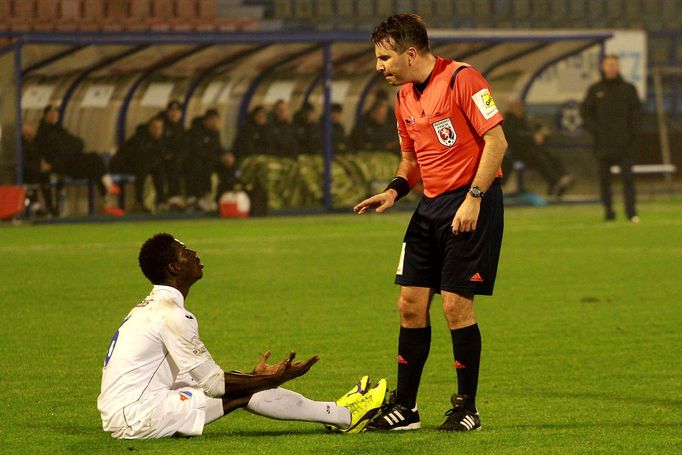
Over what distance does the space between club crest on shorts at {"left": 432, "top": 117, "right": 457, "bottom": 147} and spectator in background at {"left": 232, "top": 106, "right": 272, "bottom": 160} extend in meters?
17.2

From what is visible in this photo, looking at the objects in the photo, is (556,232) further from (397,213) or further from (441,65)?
(441,65)

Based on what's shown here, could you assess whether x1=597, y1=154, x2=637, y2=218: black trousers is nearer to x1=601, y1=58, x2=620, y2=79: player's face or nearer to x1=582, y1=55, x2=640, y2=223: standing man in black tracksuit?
x1=582, y1=55, x2=640, y2=223: standing man in black tracksuit

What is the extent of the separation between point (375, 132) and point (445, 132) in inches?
721

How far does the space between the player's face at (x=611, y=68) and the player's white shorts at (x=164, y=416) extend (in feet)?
50.4

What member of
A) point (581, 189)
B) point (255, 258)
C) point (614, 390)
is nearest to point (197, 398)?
point (614, 390)

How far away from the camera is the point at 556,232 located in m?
20.0

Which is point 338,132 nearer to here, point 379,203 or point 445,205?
point 379,203

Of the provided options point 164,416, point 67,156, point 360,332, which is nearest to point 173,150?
point 67,156

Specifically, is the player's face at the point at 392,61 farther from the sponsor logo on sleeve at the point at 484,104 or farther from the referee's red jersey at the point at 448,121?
the sponsor logo on sleeve at the point at 484,104

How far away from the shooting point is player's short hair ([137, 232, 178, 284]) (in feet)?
20.9

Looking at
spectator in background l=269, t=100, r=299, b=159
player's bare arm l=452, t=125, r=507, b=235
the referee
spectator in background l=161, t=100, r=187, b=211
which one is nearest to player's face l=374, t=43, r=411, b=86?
the referee

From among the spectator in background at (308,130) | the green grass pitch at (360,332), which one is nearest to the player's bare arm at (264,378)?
the green grass pitch at (360,332)

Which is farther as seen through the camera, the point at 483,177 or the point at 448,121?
the point at 448,121

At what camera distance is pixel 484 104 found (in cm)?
658
